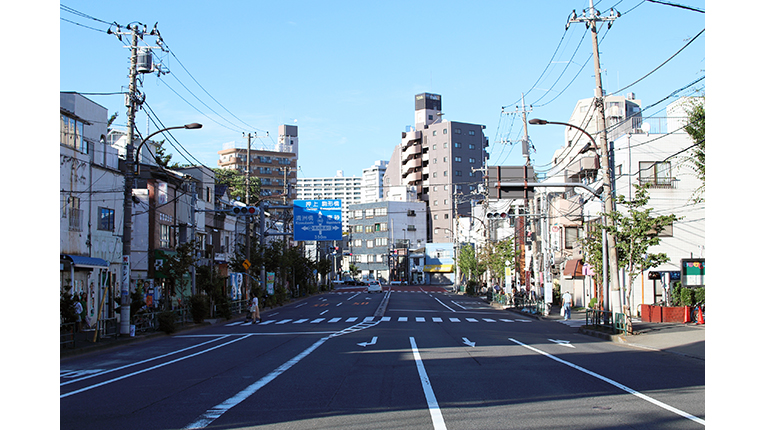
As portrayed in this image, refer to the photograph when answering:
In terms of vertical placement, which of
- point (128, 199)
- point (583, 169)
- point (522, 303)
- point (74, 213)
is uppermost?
point (583, 169)

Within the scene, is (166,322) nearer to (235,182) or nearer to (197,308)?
(197,308)

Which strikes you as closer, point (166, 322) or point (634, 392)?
point (634, 392)

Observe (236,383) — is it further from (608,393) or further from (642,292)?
(642,292)

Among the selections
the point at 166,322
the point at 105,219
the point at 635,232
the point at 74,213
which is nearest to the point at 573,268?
the point at 635,232

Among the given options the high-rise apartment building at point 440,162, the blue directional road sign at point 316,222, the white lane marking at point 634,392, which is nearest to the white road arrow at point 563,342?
the white lane marking at point 634,392

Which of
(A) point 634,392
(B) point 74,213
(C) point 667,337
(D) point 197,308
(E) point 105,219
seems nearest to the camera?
(A) point 634,392

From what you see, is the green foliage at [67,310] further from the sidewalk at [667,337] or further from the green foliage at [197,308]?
the sidewalk at [667,337]

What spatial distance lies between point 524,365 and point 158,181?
30.5 meters

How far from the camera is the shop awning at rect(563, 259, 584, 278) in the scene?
149ft

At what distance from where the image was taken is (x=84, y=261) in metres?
27.5

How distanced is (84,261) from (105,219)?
5481 millimetres

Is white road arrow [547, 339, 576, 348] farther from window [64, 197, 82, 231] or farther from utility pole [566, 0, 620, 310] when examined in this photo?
window [64, 197, 82, 231]

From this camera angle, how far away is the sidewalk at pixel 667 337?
19.8 m

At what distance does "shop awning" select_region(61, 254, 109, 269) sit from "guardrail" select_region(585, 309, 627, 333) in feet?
70.5
